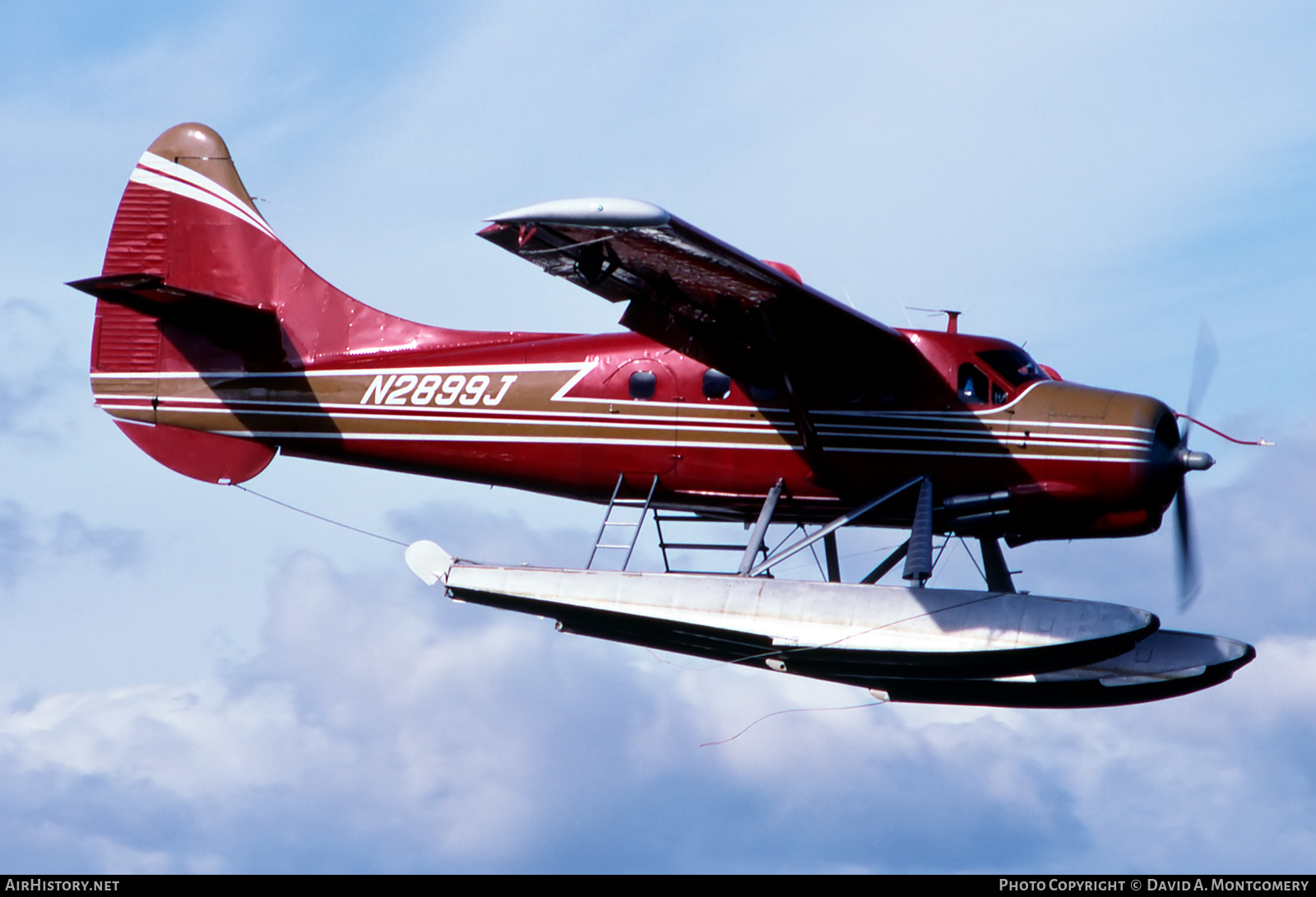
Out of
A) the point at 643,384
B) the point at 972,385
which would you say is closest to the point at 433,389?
the point at 643,384

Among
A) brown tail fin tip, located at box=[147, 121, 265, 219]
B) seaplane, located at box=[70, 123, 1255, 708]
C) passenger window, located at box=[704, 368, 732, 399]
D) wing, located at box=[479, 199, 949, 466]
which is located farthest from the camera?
brown tail fin tip, located at box=[147, 121, 265, 219]

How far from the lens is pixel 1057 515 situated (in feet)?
51.5

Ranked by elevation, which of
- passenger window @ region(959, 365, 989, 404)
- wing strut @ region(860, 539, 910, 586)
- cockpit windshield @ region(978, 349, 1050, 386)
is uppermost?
cockpit windshield @ region(978, 349, 1050, 386)

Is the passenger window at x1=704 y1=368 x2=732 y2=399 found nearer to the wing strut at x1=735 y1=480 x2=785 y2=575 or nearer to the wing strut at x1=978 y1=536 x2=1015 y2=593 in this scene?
the wing strut at x1=735 y1=480 x2=785 y2=575

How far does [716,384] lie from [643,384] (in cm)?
77

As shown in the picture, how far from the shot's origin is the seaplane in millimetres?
15133

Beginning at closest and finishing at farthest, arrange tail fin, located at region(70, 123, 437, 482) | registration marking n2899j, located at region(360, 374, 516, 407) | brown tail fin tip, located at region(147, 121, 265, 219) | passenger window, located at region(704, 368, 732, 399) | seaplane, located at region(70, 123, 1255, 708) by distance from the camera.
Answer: seaplane, located at region(70, 123, 1255, 708) → passenger window, located at region(704, 368, 732, 399) → registration marking n2899j, located at region(360, 374, 516, 407) → tail fin, located at region(70, 123, 437, 482) → brown tail fin tip, located at region(147, 121, 265, 219)

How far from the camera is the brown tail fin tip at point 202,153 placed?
19.1m

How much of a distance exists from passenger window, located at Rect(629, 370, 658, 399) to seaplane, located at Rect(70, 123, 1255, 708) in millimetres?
30

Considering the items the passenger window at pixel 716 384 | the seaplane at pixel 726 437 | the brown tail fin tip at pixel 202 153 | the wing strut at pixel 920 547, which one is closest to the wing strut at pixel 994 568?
the seaplane at pixel 726 437

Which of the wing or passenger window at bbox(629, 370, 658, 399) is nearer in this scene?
the wing

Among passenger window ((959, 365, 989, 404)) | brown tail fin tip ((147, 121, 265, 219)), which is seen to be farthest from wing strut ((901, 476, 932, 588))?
brown tail fin tip ((147, 121, 265, 219))
